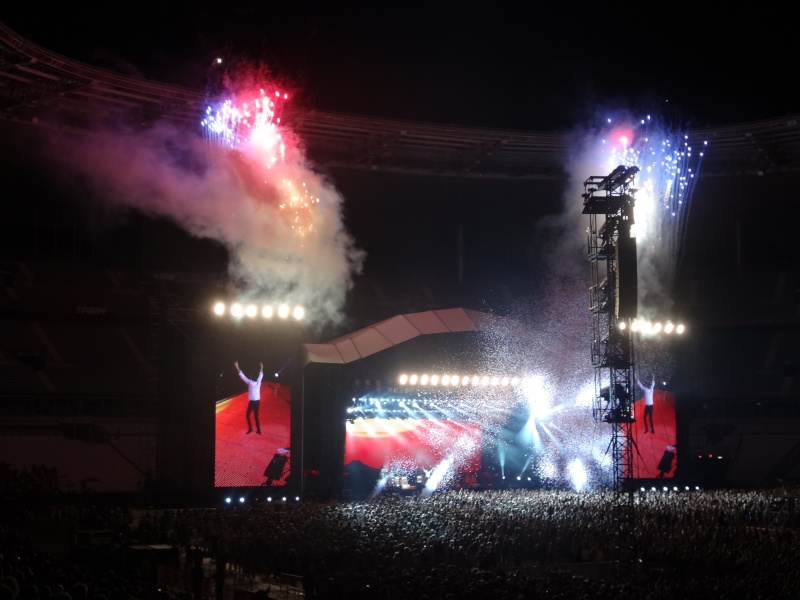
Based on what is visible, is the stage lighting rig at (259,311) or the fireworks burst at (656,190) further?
the fireworks burst at (656,190)

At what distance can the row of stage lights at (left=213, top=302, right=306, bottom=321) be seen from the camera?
25.0 metres

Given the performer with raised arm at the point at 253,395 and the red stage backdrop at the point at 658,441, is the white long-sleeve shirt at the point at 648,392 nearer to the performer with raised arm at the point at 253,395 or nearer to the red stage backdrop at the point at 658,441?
the red stage backdrop at the point at 658,441

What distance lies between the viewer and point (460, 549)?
1495 centimetres

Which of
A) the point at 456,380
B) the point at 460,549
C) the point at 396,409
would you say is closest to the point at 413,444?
the point at 396,409

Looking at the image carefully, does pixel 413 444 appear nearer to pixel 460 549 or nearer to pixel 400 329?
pixel 400 329

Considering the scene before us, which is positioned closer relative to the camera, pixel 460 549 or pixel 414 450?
pixel 460 549

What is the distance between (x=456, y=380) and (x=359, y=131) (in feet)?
28.7

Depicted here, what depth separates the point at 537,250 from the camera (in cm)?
3447

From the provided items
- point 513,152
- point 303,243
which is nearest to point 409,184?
point 513,152

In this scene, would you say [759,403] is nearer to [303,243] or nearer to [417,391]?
[417,391]

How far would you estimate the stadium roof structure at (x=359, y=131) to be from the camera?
79.0 feet

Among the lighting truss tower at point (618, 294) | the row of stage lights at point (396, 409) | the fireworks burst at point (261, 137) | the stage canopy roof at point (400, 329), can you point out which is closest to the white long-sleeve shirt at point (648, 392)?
the stage canopy roof at point (400, 329)

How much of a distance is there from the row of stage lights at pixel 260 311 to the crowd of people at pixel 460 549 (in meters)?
6.36

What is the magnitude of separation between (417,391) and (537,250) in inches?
376
